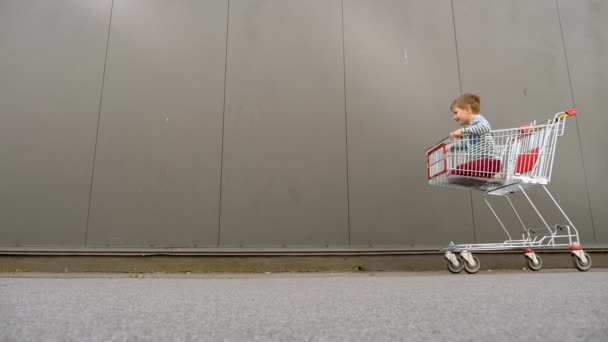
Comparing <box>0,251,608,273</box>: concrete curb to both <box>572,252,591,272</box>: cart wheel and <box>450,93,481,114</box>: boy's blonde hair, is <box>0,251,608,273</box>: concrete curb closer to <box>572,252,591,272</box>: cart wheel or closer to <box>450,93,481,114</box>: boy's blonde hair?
<box>572,252,591,272</box>: cart wheel

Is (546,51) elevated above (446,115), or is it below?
above

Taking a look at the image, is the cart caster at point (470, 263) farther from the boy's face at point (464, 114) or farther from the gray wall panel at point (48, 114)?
the gray wall panel at point (48, 114)

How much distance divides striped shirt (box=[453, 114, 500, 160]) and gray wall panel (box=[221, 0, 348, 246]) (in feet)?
3.75

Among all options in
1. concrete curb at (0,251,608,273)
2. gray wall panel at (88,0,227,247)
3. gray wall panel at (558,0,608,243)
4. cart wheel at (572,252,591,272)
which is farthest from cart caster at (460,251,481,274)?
gray wall panel at (88,0,227,247)

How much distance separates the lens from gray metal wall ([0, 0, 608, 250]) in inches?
132

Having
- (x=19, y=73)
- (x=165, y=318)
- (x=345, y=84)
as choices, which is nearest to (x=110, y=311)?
(x=165, y=318)

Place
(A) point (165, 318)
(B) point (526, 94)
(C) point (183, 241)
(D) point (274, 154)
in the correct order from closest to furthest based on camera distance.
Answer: (A) point (165, 318) < (C) point (183, 241) < (D) point (274, 154) < (B) point (526, 94)

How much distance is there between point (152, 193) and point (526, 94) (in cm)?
384

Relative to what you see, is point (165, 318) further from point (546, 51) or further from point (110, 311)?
point (546, 51)

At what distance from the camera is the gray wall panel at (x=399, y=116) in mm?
3443

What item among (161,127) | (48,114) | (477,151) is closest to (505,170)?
(477,151)

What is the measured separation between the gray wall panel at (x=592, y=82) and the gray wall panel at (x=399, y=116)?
1291mm

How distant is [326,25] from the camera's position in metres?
3.82

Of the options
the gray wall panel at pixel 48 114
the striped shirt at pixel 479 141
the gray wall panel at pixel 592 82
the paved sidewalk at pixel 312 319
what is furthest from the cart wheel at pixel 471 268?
the gray wall panel at pixel 48 114
